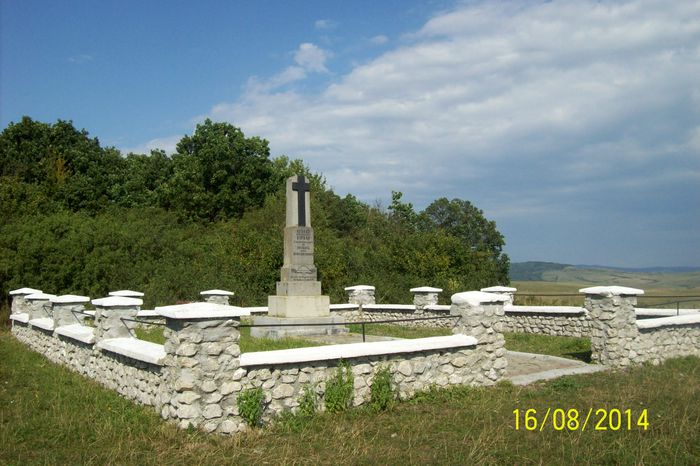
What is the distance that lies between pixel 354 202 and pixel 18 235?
1092 inches

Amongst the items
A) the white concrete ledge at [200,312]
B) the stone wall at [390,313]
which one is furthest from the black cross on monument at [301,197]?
the white concrete ledge at [200,312]

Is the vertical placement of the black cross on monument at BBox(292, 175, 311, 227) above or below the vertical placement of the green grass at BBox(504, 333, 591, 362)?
above

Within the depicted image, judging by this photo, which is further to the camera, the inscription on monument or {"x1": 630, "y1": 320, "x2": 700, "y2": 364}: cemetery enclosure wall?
the inscription on monument

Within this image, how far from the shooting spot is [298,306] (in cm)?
1606

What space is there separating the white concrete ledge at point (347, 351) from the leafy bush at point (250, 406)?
0.35 metres

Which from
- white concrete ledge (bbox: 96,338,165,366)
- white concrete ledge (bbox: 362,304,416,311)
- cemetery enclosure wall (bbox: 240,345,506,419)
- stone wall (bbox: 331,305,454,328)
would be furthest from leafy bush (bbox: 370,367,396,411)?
white concrete ledge (bbox: 362,304,416,311)

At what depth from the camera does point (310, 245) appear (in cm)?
1681

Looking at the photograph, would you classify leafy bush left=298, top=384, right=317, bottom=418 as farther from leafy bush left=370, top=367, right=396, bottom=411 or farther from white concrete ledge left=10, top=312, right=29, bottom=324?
white concrete ledge left=10, top=312, right=29, bottom=324

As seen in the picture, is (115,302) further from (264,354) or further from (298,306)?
(298,306)

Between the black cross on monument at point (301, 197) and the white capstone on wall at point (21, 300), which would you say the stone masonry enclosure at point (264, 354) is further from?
the black cross on monument at point (301, 197)

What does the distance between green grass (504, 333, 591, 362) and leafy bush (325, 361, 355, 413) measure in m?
6.04

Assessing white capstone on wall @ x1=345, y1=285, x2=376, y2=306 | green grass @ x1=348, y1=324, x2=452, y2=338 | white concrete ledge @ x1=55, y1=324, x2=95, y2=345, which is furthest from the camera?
white capstone on wall @ x1=345, y1=285, x2=376, y2=306
